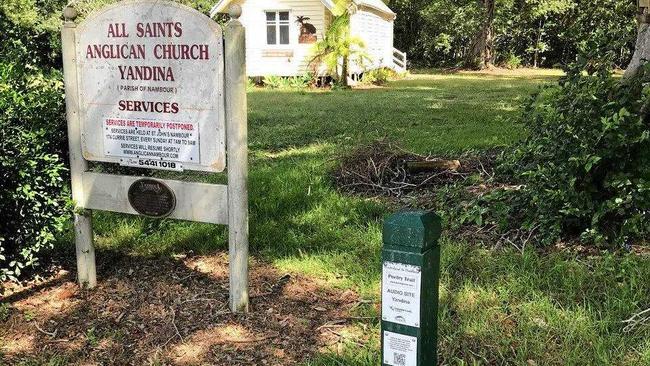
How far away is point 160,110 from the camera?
3.83 m

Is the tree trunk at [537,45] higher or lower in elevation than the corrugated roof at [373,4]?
lower

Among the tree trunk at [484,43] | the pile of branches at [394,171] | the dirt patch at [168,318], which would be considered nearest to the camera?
the dirt patch at [168,318]

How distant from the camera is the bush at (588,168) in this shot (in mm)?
4219

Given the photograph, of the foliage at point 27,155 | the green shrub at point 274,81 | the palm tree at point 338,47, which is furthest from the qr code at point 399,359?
the green shrub at point 274,81

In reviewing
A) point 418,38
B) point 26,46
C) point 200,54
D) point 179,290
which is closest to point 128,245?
point 179,290

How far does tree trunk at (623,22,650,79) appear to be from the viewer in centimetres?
482

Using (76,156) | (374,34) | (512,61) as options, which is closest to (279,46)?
(374,34)

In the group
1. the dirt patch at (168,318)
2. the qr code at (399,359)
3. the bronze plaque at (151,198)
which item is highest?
the bronze plaque at (151,198)

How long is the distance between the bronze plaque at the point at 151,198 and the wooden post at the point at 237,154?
443 millimetres

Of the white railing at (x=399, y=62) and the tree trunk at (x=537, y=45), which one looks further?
the tree trunk at (x=537, y=45)

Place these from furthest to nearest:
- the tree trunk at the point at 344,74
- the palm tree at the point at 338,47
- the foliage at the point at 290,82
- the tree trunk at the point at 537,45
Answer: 1. the tree trunk at the point at 537,45
2. the foliage at the point at 290,82
3. the tree trunk at the point at 344,74
4. the palm tree at the point at 338,47

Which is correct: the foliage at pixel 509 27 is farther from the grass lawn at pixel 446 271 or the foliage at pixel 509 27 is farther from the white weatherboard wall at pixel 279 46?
the grass lawn at pixel 446 271

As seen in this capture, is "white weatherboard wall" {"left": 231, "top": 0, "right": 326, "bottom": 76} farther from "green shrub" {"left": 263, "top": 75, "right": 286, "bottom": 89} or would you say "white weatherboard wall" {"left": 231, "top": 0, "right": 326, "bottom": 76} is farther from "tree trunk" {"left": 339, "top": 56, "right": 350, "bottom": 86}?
"tree trunk" {"left": 339, "top": 56, "right": 350, "bottom": 86}

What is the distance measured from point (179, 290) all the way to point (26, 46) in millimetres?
2091
